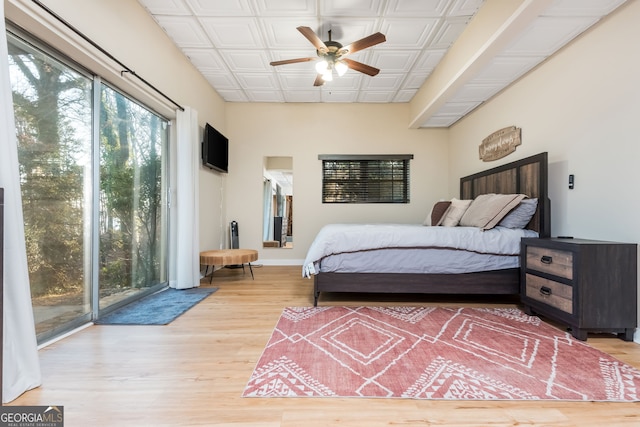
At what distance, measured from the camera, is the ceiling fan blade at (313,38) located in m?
2.41

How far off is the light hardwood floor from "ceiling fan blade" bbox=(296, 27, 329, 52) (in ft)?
8.04

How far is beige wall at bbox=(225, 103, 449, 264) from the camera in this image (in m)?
4.88

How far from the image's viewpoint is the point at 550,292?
2.14m

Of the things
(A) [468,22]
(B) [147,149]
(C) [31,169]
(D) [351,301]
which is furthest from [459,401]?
(B) [147,149]

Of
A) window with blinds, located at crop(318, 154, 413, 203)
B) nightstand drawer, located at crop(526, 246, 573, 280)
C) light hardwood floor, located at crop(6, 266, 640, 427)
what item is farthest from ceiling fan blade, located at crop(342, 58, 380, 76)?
light hardwood floor, located at crop(6, 266, 640, 427)

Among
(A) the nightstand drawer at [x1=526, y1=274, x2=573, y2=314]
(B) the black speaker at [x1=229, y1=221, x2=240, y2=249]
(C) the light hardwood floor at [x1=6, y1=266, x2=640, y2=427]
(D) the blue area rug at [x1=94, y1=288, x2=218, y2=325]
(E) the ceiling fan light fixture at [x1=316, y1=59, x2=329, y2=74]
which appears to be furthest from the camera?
(B) the black speaker at [x1=229, y1=221, x2=240, y2=249]

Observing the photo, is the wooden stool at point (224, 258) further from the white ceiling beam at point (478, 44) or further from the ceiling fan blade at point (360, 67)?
the white ceiling beam at point (478, 44)

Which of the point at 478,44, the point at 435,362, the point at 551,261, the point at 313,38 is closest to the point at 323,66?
the point at 313,38

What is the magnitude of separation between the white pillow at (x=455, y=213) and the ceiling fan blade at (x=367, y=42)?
208 centimetres

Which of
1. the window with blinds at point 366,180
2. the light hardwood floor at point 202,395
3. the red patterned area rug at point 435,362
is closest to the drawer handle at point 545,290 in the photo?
the red patterned area rug at point 435,362

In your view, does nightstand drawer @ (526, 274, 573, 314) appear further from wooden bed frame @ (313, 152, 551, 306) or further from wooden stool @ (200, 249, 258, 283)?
wooden stool @ (200, 249, 258, 283)

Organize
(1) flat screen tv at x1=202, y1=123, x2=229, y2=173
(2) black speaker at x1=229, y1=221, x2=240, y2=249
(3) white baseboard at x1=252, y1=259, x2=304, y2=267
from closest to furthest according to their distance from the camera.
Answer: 1. (1) flat screen tv at x1=202, y1=123, x2=229, y2=173
2. (2) black speaker at x1=229, y1=221, x2=240, y2=249
3. (3) white baseboard at x1=252, y1=259, x2=304, y2=267

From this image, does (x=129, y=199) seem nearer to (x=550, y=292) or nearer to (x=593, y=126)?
(x=550, y=292)

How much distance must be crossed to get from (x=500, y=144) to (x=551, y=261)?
1898 millimetres
